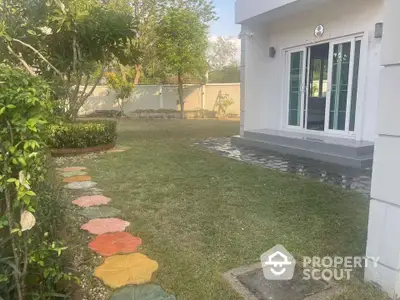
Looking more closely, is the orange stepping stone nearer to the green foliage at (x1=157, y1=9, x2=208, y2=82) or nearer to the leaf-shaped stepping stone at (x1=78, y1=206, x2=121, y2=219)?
Result: the leaf-shaped stepping stone at (x1=78, y1=206, x2=121, y2=219)

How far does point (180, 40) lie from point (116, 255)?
13369 mm

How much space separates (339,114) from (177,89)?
38.3 ft

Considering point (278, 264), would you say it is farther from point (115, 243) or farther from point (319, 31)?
point (319, 31)

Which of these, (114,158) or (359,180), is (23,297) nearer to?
(359,180)

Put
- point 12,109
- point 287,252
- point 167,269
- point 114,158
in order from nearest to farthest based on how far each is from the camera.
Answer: point 12,109 → point 167,269 → point 287,252 → point 114,158

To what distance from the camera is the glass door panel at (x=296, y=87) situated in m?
8.00

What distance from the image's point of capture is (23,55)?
7406 millimetres

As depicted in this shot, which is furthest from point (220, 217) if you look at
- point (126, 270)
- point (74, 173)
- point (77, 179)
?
point (74, 173)

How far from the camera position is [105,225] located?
3146mm

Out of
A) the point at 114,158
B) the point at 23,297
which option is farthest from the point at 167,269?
the point at 114,158

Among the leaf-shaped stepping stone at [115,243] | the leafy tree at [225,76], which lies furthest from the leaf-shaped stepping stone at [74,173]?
the leafy tree at [225,76]

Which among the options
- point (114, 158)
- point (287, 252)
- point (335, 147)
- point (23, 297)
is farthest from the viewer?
point (114, 158)

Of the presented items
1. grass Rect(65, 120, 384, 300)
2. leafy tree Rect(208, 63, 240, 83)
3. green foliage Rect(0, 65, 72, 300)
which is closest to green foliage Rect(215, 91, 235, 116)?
leafy tree Rect(208, 63, 240, 83)

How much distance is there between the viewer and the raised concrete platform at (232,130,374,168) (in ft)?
18.5
